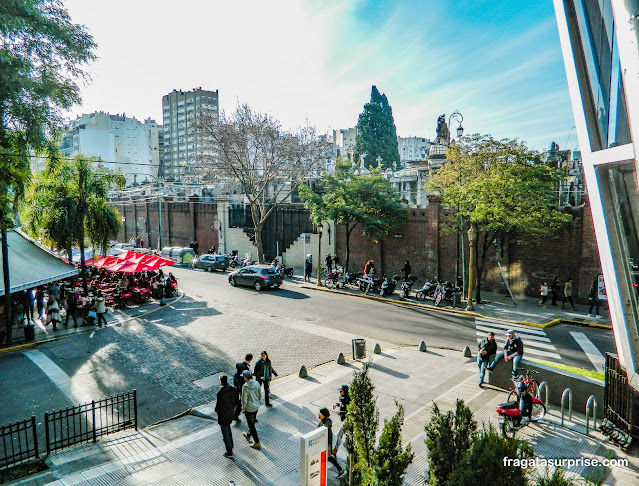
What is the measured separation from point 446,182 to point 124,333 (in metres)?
17.2

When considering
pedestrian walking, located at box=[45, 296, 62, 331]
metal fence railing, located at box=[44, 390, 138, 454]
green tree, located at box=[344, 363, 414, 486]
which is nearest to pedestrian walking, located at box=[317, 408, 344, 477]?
green tree, located at box=[344, 363, 414, 486]

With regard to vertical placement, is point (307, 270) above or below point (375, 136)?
below

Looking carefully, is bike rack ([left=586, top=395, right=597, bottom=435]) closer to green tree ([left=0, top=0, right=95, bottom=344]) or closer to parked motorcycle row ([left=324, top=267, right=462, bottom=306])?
parked motorcycle row ([left=324, top=267, right=462, bottom=306])

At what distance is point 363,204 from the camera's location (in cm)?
2655

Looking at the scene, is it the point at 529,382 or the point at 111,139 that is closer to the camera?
the point at 529,382

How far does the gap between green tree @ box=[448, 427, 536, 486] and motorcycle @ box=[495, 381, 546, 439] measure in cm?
436

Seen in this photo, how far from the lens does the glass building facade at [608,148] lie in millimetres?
7035

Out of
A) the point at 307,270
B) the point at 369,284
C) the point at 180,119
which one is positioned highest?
the point at 180,119

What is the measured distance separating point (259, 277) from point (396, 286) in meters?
8.51

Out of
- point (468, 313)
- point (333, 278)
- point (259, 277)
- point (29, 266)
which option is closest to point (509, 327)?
point (468, 313)

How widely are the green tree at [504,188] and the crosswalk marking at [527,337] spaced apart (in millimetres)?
4070

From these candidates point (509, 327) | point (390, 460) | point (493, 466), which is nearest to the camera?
point (493, 466)

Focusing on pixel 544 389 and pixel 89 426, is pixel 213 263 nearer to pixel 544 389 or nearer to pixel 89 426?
pixel 89 426

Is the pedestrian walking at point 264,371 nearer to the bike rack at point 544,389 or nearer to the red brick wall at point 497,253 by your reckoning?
the bike rack at point 544,389
